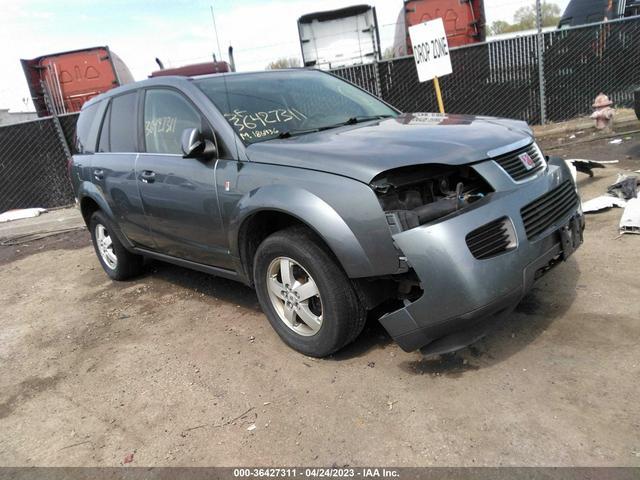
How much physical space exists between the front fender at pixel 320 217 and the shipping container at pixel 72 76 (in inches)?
371

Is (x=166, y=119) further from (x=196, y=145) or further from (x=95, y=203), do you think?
(x=95, y=203)

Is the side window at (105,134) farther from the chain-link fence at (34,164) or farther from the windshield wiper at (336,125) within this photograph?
the chain-link fence at (34,164)

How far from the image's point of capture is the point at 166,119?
373 centimetres

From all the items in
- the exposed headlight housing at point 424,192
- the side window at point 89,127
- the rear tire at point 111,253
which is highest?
the side window at point 89,127

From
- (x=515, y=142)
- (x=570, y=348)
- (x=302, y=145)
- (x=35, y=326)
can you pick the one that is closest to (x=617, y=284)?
(x=570, y=348)

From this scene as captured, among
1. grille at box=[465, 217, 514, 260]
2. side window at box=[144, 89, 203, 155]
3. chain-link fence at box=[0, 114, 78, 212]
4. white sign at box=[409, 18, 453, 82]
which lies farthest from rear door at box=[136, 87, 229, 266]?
chain-link fence at box=[0, 114, 78, 212]

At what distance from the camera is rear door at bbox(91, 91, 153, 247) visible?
411cm

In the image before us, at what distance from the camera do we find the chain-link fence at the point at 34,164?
991 cm

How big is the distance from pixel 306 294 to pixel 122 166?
7.59 ft

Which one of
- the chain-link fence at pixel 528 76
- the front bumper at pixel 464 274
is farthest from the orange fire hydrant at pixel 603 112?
the front bumper at pixel 464 274

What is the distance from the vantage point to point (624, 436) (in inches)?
81.8

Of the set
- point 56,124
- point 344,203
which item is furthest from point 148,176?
point 56,124

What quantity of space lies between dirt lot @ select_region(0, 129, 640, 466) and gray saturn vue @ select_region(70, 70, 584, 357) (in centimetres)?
30

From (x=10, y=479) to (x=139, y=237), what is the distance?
2.28m
